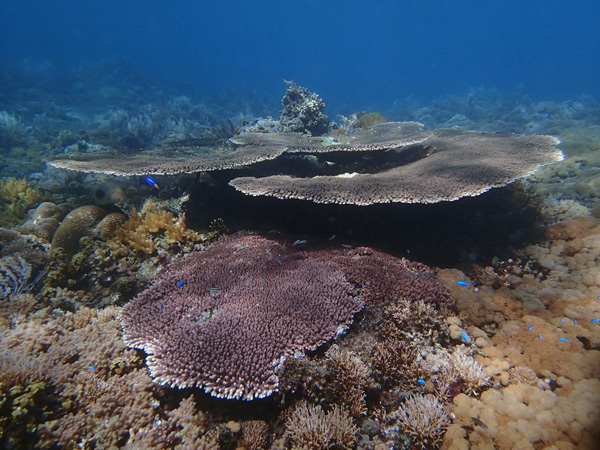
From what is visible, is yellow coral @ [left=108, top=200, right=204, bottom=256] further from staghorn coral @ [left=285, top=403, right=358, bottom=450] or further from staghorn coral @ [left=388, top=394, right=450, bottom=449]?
staghorn coral @ [left=388, top=394, right=450, bottom=449]

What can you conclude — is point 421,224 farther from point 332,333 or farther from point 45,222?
point 45,222

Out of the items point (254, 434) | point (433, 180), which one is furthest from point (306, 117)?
point (254, 434)

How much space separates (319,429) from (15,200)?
382 inches

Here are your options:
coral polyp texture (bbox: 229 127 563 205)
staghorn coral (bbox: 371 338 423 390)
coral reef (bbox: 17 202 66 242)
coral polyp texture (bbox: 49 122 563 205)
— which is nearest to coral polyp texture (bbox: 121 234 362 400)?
staghorn coral (bbox: 371 338 423 390)

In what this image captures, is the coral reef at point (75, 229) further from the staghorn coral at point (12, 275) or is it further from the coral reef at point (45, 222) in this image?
the staghorn coral at point (12, 275)

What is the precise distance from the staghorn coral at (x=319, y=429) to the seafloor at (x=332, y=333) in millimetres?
12

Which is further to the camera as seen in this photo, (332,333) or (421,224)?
(421,224)

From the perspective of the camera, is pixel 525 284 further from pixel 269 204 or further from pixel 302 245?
pixel 269 204

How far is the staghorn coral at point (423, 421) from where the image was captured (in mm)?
2334

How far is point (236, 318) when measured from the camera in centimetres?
303

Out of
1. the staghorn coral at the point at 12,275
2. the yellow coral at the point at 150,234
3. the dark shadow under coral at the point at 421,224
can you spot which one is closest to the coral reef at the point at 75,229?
the staghorn coral at the point at 12,275

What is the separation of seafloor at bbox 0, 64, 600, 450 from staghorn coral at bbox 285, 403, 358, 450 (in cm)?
1

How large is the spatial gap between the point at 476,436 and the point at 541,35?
128m

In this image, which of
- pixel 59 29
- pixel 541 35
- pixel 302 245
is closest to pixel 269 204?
pixel 302 245
